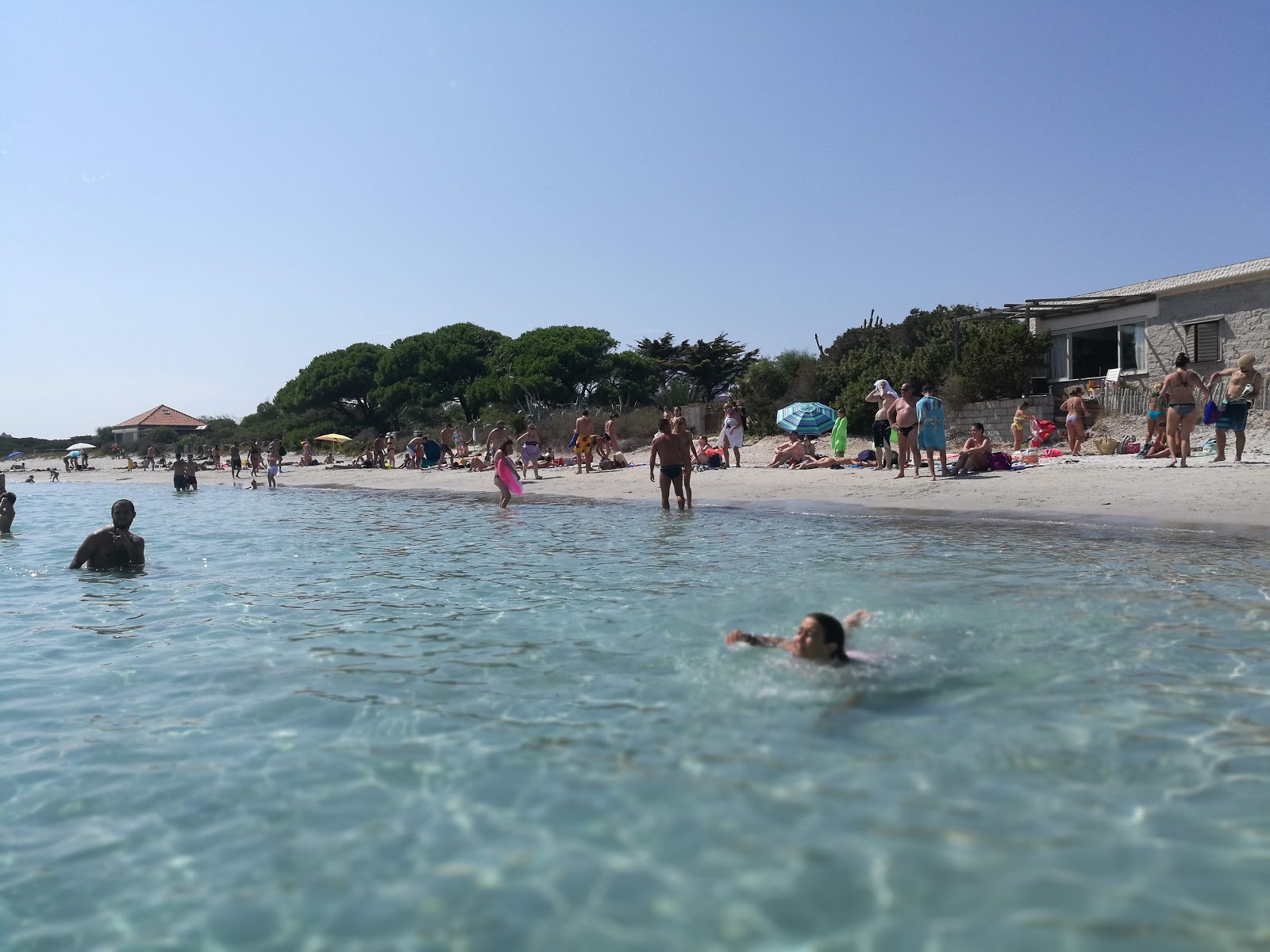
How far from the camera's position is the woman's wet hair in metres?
5.18

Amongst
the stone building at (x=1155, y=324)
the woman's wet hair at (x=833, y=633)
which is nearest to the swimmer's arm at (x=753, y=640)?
the woman's wet hair at (x=833, y=633)

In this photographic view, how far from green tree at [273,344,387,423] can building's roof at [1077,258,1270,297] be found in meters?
37.7

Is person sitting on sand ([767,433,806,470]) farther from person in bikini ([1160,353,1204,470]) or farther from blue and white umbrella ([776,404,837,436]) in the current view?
person in bikini ([1160,353,1204,470])

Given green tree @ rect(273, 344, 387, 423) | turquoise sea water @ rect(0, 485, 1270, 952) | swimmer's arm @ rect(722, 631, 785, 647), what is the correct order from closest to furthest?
turquoise sea water @ rect(0, 485, 1270, 952)
swimmer's arm @ rect(722, 631, 785, 647)
green tree @ rect(273, 344, 387, 423)

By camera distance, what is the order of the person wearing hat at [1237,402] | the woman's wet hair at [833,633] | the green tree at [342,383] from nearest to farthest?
the woman's wet hair at [833,633], the person wearing hat at [1237,402], the green tree at [342,383]

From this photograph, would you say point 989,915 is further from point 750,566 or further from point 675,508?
point 675,508

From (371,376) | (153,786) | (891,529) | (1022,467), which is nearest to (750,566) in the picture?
(891,529)

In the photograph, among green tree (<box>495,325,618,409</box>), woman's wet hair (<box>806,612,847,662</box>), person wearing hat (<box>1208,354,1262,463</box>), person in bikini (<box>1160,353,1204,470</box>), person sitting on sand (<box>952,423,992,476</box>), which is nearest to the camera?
woman's wet hair (<box>806,612,847,662</box>)

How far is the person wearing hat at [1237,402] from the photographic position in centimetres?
1308

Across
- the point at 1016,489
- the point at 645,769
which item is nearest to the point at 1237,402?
the point at 1016,489

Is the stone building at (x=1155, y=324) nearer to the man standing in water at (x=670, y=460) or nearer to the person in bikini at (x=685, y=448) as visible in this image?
the person in bikini at (x=685, y=448)

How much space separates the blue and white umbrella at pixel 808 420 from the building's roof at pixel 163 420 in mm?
58168

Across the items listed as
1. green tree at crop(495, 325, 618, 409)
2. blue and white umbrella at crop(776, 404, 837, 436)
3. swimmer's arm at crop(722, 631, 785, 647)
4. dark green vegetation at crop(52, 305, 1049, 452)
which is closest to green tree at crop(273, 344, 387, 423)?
dark green vegetation at crop(52, 305, 1049, 452)

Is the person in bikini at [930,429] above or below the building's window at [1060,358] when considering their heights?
below
